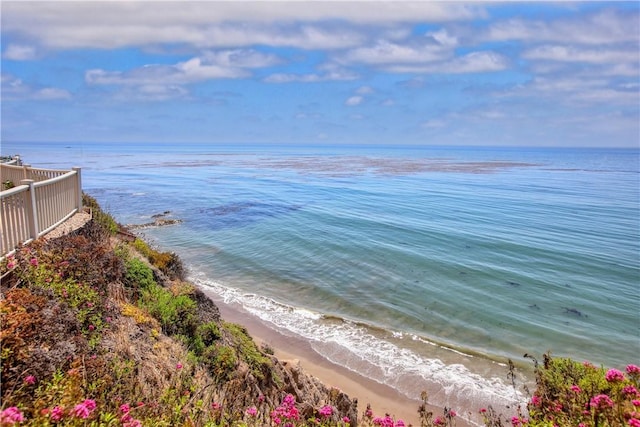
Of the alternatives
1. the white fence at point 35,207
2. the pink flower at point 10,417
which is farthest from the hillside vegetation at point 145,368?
the white fence at point 35,207

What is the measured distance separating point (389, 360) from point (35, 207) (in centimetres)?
959

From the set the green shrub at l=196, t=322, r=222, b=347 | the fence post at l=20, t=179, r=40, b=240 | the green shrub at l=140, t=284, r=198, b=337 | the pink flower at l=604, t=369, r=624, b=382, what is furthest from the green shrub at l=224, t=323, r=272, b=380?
the pink flower at l=604, t=369, r=624, b=382

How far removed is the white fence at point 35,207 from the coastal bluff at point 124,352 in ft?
1.39

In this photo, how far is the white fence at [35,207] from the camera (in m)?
7.84

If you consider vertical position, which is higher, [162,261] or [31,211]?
[31,211]

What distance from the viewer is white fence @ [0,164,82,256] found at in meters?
7.84

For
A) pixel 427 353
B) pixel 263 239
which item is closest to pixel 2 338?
pixel 427 353

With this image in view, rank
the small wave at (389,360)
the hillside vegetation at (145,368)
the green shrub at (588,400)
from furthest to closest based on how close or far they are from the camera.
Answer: the small wave at (389,360) → the hillside vegetation at (145,368) → the green shrub at (588,400)

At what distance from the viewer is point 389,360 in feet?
37.8

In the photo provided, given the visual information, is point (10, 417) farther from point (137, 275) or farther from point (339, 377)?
point (339, 377)

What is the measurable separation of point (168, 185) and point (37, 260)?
46425 millimetres

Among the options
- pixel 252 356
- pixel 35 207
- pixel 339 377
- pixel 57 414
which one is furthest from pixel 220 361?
pixel 35 207

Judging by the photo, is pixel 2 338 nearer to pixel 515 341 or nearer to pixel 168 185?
pixel 515 341

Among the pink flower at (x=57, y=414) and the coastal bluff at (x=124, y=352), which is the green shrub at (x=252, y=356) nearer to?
the coastal bluff at (x=124, y=352)
